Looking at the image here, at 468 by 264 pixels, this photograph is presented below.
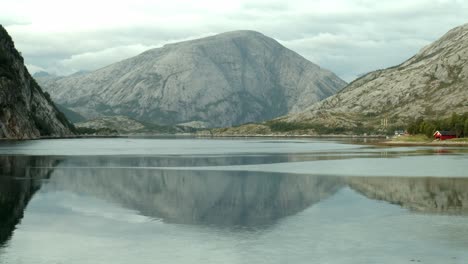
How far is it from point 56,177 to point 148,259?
64188 mm

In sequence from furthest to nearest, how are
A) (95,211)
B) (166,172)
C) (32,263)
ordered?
1. (166,172)
2. (95,211)
3. (32,263)

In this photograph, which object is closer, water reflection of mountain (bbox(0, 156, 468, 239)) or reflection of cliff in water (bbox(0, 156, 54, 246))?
reflection of cliff in water (bbox(0, 156, 54, 246))

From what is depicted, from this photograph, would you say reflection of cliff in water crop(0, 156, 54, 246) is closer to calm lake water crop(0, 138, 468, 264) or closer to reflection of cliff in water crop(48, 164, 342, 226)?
calm lake water crop(0, 138, 468, 264)

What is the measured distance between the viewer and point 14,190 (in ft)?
244

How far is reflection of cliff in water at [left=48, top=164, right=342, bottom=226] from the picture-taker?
55.1m

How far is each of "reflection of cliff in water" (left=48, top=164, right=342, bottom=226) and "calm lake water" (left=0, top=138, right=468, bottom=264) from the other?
0.50 ft

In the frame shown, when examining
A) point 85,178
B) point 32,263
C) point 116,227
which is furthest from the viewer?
point 85,178

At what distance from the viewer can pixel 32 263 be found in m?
34.4

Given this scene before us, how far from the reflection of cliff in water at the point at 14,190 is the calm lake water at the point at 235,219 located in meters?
0.16

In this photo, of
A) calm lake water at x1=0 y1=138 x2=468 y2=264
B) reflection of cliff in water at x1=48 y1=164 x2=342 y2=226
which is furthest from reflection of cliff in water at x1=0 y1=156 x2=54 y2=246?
reflection of cliff in water at x1=48 y1=164 x2=342 y2=226

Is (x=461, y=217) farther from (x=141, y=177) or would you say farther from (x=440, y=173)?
(x=141, y=177)

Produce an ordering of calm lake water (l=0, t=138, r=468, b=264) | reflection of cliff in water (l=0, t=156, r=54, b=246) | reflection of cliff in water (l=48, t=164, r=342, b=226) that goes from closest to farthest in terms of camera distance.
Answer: calm lake water (l=0, t=138, r=468, b=264) → reflection of cliff in water (l=0, t=156, r=54, b=246) → reflection of cliff in water (l=48, t=164, r=342, b=226)

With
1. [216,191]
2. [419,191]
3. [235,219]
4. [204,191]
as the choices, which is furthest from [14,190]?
[419,191]


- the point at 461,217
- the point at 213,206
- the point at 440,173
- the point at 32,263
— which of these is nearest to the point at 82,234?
the point at 32,263
